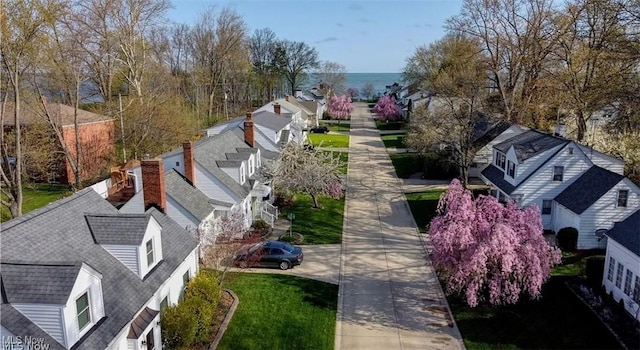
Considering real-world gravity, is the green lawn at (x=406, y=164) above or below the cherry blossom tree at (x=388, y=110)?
below

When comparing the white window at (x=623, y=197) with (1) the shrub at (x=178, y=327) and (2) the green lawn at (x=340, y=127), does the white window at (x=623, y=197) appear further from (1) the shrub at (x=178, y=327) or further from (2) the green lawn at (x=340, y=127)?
(2) the green lawn at (x=340, y=127)

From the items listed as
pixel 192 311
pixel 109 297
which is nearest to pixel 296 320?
pixel 192 311

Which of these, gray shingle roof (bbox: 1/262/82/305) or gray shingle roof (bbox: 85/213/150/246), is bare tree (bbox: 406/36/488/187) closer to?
gray shingle roof (bbox: 85/213/150/246)

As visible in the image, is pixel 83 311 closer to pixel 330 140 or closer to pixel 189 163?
pixel 189 163

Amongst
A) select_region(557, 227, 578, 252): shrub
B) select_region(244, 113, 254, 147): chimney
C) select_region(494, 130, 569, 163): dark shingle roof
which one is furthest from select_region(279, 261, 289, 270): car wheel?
select_region(494, 130, 569, 163): dark shingle roof

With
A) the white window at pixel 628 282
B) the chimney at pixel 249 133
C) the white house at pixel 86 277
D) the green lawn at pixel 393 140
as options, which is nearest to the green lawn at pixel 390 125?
the green lawn at pixel 393 140

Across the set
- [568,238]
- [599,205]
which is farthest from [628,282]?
[599,205]
